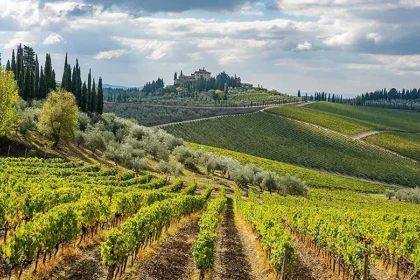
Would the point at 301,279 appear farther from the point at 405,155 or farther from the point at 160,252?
the point at 405,155

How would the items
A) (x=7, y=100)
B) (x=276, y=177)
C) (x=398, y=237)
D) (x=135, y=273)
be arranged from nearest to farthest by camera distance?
(x=135, y=273), (x=398, y=237), (x=7, y=100), (x=276, y=177)

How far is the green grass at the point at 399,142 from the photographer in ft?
464

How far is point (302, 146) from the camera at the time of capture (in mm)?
131875

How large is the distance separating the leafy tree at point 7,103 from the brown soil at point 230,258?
37.1 meters

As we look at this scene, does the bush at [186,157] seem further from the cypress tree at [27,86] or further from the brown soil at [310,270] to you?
the brown soil at [310,270]

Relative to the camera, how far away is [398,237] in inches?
1282

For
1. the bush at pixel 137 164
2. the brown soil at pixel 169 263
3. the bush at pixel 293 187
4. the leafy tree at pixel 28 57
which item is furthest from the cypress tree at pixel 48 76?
the brown soil at pixel 169 263

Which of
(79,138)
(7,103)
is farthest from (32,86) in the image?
(7,103)

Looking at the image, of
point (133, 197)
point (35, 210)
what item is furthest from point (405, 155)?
point (35, 210)

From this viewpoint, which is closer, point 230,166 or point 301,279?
point 301,279

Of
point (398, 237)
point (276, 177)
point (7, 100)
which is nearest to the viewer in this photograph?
point (398, 237)

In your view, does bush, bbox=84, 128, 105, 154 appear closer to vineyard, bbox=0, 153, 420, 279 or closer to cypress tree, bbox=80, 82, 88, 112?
cypress tree, bbox=80, 82, 88, 112

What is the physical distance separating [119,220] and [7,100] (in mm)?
37775

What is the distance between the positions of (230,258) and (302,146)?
351 feet
